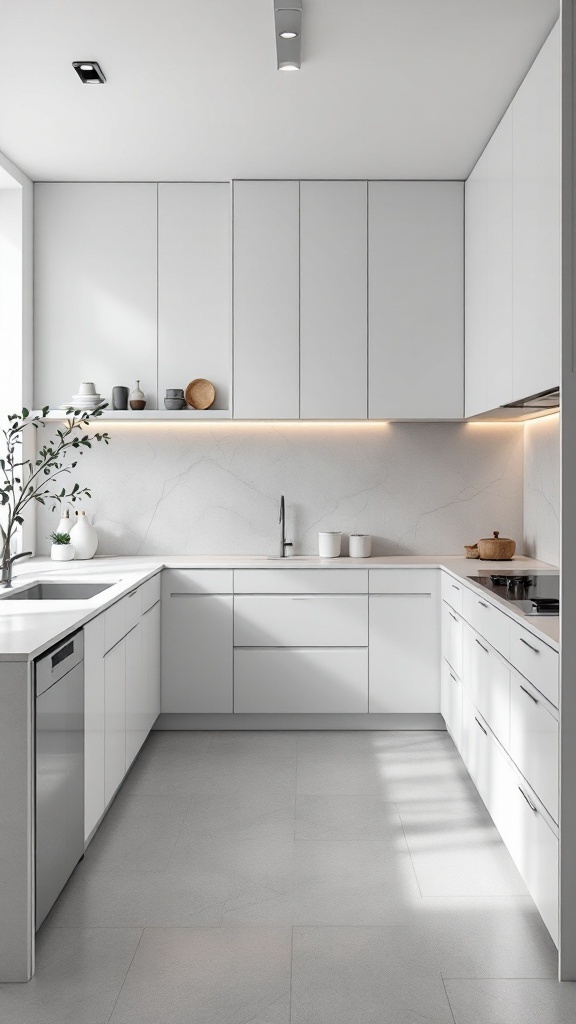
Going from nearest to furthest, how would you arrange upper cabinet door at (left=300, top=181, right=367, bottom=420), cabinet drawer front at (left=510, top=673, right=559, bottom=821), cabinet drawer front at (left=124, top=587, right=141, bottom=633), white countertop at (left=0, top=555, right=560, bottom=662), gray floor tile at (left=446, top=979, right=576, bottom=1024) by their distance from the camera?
gray floor tile at (left=446, top=979, right=576, bottom=1024) < cabinet drawer front at (left=510, top=673, right=559, bottom=821) < white countertop at (left=0, top=555, right=560, bottom=662) < cabinet drawer front at (left=124, top=587, right=141, bottom=633) < upper cabinet door at (left=300, top=181, right=367, bottom=420)

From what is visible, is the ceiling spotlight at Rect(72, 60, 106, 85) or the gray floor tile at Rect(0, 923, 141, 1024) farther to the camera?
the ceiling spotlight at Rect(72, 60, 106, 85)

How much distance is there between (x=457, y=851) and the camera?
2992mm

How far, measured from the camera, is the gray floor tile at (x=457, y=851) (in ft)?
9.02

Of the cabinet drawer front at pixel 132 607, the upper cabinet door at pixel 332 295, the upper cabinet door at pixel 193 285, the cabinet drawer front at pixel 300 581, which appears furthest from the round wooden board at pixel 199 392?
the cabinet drawer front at pixel 132 607

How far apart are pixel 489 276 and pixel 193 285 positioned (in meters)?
1.58

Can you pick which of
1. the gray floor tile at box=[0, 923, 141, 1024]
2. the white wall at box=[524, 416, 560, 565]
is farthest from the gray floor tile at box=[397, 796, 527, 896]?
the white wall at box=[524, 416, 560, 565]

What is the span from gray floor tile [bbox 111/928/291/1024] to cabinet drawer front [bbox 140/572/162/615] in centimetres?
164

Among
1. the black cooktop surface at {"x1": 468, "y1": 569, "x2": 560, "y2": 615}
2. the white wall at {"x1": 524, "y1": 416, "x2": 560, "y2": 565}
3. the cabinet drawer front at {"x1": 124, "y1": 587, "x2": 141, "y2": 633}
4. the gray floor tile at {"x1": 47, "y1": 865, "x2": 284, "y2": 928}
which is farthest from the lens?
the white wall at {"x1": 524, "y1": 416, "x2": 560, "y2": 565}

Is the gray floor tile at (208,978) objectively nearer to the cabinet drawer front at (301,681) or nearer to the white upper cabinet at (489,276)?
the cabinet drawer front at (301,681)

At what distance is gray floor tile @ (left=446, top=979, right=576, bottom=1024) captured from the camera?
2.05 meters

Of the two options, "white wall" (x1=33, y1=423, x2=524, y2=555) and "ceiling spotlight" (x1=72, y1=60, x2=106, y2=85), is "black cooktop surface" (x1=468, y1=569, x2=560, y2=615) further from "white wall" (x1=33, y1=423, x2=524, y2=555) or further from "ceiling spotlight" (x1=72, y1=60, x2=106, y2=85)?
"ceiling spotlight" (x1=72, y1=60, x2=106, y2=85)

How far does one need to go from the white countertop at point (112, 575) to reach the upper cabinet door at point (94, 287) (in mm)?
908

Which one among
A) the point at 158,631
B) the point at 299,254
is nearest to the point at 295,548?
the point at 158,631

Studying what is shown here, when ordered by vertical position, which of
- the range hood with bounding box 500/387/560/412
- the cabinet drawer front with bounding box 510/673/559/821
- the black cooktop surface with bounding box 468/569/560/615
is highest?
the range hood with bounding box 500/387/560/412
